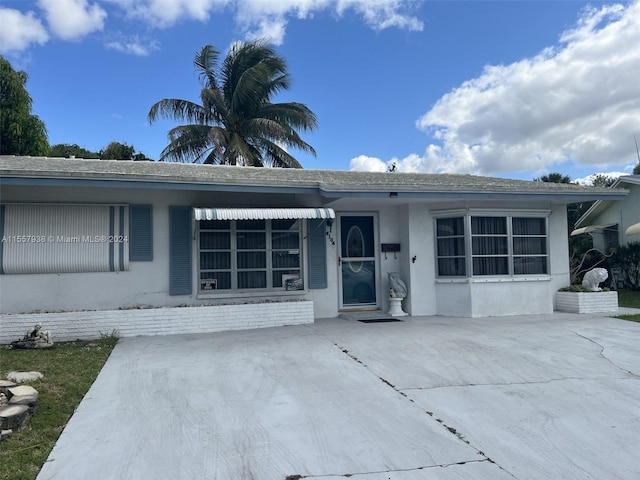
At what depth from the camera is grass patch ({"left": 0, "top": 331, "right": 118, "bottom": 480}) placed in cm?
371

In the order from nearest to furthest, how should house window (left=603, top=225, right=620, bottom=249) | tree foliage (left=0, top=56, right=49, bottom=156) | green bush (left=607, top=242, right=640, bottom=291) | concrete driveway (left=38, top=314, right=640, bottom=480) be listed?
1. concrete driveway (left=38, top=314, right=640, bottom=480)
2. green bush (left=607, top=242, right=640, bottom=291)
3. house window (left=603, top=225, right=620, bottom=249)
4. tree foliage (left=0, top=56, right=49, bottom=156)

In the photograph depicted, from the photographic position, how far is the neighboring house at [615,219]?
19766 millimetres

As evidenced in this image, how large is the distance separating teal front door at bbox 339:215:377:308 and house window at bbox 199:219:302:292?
3.95 feet

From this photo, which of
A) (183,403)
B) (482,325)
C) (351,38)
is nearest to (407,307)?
(482,325)

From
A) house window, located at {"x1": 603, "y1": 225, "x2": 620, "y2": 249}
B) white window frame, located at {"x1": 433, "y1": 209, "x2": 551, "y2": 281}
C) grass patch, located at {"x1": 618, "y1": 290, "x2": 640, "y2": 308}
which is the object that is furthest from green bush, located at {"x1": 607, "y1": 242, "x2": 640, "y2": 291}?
white window frame, located at {"x1": 433, "y1": 209, "x2": 551, "y2": 281}

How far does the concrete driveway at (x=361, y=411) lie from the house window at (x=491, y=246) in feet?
9.37

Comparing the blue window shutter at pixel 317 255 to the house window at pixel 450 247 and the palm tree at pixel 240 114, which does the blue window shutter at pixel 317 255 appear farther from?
the palm tree at pixel 240 114

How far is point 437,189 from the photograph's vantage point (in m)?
9.70

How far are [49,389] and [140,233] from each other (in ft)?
14.5

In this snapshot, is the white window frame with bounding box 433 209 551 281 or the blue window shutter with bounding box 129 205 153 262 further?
the white window frame with bounding box 433 209 551 281

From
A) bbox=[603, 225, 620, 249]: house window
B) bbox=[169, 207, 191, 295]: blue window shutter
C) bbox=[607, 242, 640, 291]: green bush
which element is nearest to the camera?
bbox=[169, 207, 191, 295]: blue window shutter

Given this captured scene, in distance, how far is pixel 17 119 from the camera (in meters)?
21.7

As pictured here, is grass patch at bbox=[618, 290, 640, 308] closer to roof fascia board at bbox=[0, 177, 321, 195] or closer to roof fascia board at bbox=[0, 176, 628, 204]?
roof fascia board at bbox=[0, 176, 628, 204]

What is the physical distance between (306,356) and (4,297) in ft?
19.7
